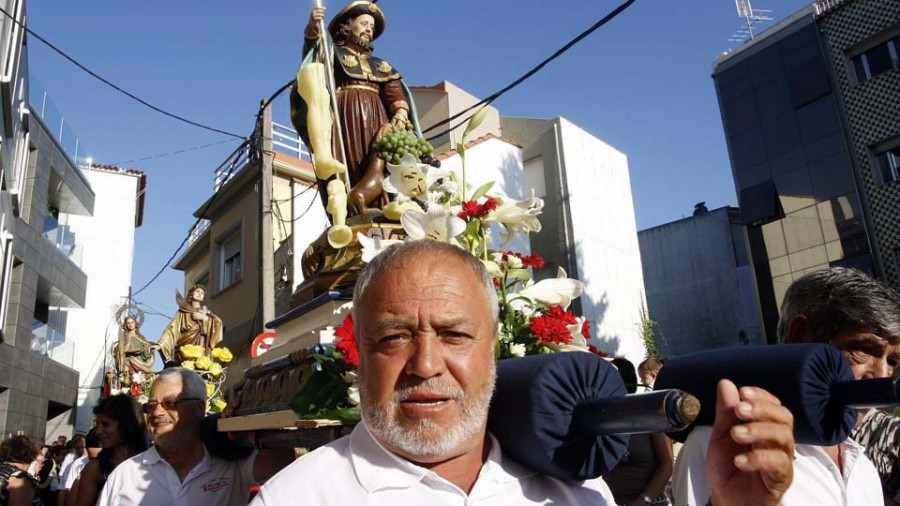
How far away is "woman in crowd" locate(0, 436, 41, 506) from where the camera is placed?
16.7ft

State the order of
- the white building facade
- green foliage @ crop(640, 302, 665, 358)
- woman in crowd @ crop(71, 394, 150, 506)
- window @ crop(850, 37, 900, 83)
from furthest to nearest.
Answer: the white building facade < window @ crop(850, 37, 900, 83) < green foliage @ crop(640, 302, 665, 358) < woman in crowd @ crop(71, 394, 150, 506)

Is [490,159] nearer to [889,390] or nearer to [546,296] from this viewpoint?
[546,296]

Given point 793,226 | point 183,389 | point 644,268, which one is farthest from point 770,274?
point 183,389

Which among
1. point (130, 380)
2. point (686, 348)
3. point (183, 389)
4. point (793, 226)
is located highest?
point (793, 226)

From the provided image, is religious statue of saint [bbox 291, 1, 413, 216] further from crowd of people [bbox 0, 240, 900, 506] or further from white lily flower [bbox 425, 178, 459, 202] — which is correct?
crowd of people [bbox 0, 240, 900, 506]

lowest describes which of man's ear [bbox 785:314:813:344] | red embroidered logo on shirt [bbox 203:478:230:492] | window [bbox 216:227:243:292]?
red embroidered logo on shirt [bbox 203:478:230:492]

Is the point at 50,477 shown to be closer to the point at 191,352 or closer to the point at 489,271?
the point at 191,352

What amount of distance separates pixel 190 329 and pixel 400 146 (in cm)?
549

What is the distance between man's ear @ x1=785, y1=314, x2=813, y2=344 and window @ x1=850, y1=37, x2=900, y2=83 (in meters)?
15.8

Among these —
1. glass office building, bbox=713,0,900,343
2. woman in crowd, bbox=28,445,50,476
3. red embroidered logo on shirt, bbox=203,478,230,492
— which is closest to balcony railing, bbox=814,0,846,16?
glass office building, bbox=713,0,900,343

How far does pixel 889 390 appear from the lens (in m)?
1.05

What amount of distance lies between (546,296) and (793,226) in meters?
15.7

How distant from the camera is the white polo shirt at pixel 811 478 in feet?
4.59

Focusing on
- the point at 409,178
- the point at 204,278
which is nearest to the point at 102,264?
the point at 204,278
